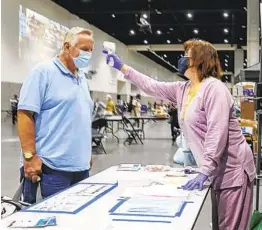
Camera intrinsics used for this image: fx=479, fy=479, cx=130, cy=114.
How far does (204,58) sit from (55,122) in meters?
0.85

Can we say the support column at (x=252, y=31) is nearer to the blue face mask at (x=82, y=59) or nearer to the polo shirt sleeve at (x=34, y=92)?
the blue face mask at (x=82, y=59)

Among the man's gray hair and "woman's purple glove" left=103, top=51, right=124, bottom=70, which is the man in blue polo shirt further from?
"woman's purple glove" left=103, top=51, right=124, bottom=70

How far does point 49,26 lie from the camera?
19.9 meters

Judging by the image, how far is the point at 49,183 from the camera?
8.31 ft

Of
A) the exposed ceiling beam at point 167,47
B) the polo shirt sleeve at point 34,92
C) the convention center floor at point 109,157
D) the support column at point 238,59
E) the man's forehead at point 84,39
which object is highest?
the exposed ceiling beam at point 167,47

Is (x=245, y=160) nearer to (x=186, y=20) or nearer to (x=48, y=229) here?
(x=48, y=229)

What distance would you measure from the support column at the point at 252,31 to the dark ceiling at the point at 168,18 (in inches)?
84.5

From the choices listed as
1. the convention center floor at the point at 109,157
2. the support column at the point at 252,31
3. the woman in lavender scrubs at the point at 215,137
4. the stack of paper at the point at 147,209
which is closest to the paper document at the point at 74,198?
the stack of paper at the point at 147,209

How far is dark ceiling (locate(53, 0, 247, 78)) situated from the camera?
21.3 m

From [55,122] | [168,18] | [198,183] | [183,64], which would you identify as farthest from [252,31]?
[198,183]

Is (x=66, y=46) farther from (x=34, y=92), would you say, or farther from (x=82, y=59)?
(x=34, y=92)

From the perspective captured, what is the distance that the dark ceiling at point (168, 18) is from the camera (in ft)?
70.0

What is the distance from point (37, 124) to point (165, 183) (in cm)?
74

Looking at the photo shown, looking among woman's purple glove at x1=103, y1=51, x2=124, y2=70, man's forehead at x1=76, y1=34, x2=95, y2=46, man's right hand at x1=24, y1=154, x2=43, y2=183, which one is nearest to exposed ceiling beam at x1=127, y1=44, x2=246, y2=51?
woman's purple glove at x1=103, y1=51, x2=124, y2=70
